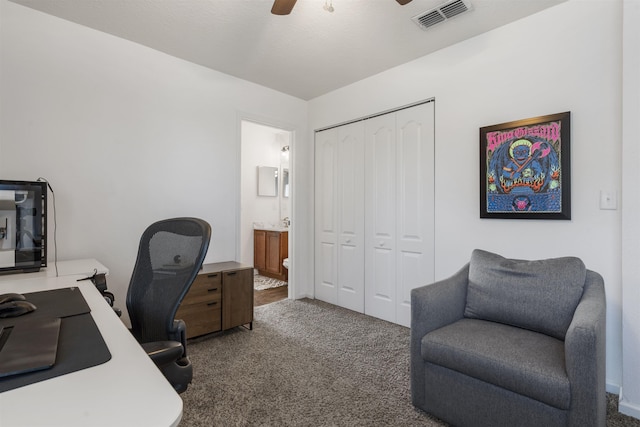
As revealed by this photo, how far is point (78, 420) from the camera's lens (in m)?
0.57

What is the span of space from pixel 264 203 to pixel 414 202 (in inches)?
125

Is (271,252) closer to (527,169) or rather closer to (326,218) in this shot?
(326,218)

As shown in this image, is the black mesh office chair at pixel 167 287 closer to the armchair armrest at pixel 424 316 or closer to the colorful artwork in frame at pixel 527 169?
the armchair armrest at pixel 424 316

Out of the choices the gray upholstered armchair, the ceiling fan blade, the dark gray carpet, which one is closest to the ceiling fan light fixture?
the ceiling fan blade

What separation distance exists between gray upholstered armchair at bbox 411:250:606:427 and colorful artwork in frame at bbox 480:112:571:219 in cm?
52

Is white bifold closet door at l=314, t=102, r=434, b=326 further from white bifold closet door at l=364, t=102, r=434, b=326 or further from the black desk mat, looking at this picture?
the black desk mat

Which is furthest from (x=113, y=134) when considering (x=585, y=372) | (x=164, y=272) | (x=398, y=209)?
(x=585, y=372)

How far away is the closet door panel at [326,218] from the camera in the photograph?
3.81 m

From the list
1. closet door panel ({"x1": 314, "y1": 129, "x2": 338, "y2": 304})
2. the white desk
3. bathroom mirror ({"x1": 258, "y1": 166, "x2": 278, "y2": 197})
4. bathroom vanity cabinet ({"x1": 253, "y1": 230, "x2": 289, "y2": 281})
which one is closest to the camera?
the white desk

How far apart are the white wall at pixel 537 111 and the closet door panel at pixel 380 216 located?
442 millimetres

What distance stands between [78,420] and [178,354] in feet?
1.93

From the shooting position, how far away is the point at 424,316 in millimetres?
1790

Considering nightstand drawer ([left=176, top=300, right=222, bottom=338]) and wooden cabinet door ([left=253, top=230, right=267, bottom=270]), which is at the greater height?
wooden cabinet door ([left=253, top=230, right=267, bottom=270])

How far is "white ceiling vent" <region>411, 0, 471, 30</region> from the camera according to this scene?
218 centimetres
